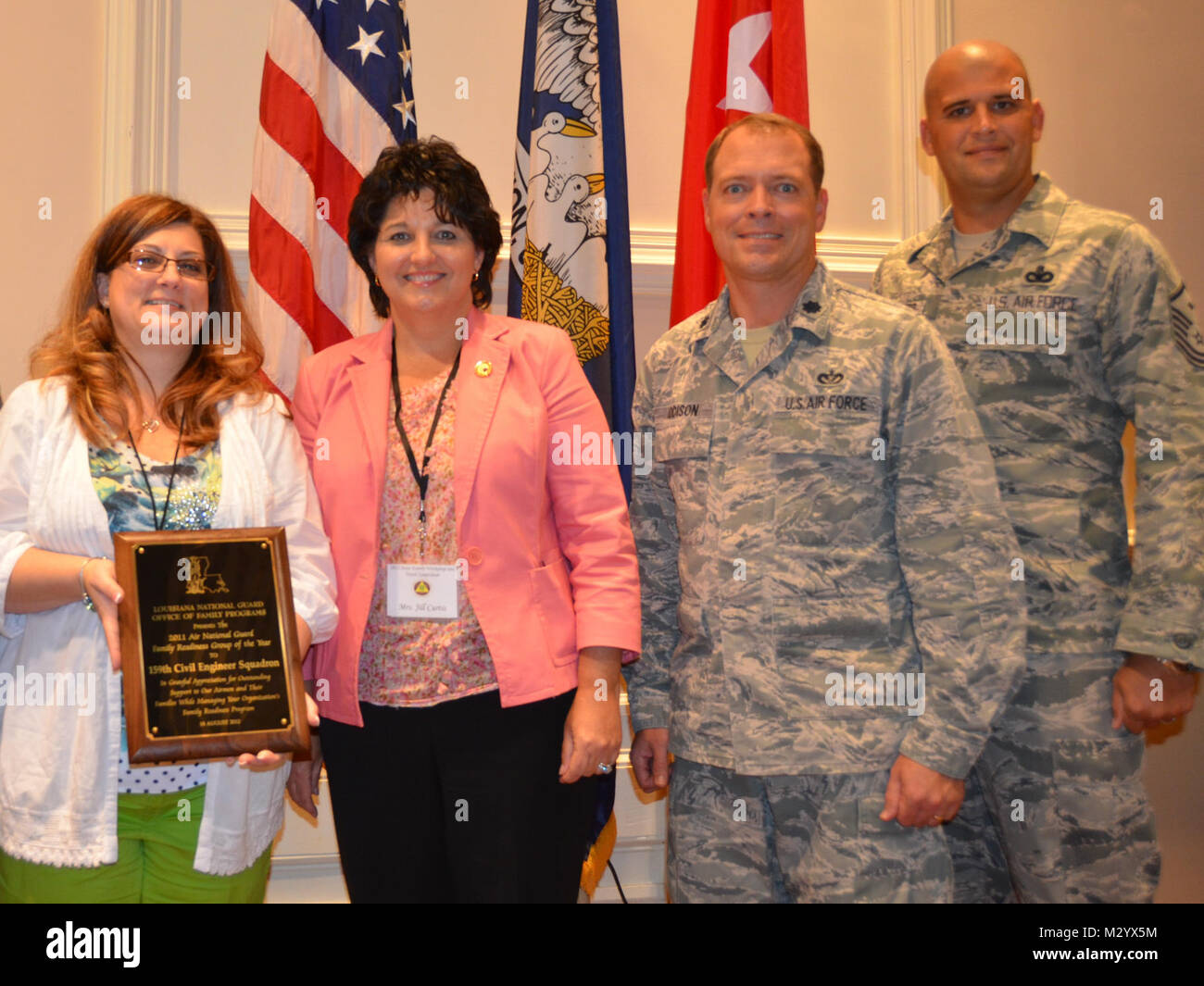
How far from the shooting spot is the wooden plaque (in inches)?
71.0

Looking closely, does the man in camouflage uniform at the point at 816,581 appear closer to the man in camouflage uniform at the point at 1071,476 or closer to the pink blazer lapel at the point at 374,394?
the man in camouflage uniform at the point at 1071,476

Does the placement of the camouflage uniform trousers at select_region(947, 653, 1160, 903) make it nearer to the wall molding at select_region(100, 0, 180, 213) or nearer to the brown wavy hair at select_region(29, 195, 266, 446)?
the brown wavy hair at select_region(29, 195, 266, 446)

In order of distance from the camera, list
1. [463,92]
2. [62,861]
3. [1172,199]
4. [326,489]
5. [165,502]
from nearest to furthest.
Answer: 1. [62,861]
2. [165,502]
3. [326,489]
4. [463,92]
5. [1172,199]

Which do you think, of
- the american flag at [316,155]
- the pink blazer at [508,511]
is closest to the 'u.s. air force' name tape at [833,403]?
the pink blazer at [508,511]

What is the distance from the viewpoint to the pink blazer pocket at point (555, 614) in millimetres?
2133

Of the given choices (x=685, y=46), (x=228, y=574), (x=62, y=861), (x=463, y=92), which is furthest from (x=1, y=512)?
(x=685, y=46)

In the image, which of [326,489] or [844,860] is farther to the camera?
[326,489]

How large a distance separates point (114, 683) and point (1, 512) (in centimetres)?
40

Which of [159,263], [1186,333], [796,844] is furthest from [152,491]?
[1186,333]

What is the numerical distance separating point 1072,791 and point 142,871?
193cm

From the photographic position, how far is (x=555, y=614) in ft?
7.11

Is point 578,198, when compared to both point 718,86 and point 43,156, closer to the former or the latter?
point 718,86

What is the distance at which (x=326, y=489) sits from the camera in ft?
7.25

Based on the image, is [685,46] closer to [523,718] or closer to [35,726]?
[523,718]
